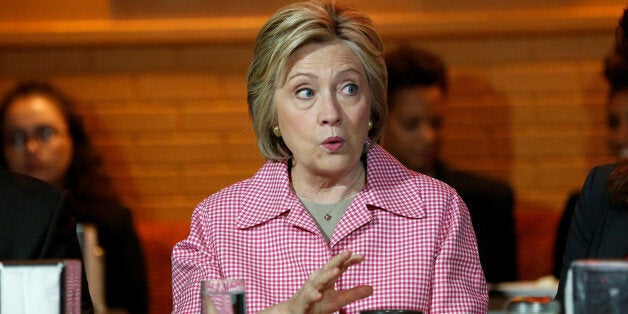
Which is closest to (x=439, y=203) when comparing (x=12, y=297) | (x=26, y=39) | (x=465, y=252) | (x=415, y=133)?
(x=465, y=252)

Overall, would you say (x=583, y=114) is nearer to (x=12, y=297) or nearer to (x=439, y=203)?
(x=439, y=203)

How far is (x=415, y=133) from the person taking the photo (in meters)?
4.26

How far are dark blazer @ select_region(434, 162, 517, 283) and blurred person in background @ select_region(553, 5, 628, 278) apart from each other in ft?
0.54

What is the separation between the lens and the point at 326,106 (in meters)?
2.56

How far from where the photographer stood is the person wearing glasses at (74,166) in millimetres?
4281

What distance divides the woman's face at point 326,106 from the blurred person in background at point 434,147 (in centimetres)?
163

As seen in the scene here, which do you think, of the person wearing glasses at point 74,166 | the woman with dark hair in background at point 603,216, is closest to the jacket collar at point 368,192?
the woman with dark hair in background at point 603,216

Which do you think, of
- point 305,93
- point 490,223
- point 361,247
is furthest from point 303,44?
point 490,223

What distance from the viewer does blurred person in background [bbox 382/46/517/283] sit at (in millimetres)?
4266

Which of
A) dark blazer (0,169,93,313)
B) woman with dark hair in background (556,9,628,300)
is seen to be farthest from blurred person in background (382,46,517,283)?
dark blazer (0,169,93,313)

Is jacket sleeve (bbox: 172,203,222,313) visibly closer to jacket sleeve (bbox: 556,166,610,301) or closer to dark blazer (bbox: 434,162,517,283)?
jacket sleeve (bbox: 556,166,610,301)

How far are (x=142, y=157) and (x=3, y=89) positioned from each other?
21.8 inches

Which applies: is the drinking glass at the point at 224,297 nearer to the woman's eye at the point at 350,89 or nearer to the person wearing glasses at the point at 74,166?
the woman's eye at the point at 350,89

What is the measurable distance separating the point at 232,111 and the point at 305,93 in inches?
75.3
